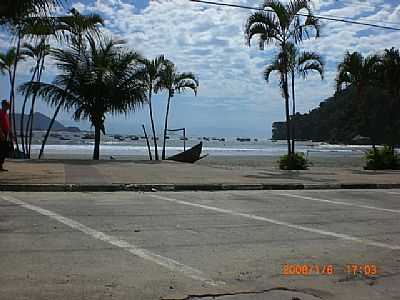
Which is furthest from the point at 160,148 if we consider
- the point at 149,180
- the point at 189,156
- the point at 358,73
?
the point at 149,180

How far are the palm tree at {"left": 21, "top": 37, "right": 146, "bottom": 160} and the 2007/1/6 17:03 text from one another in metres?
19.9

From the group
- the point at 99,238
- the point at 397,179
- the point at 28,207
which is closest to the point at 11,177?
the point at 28,207

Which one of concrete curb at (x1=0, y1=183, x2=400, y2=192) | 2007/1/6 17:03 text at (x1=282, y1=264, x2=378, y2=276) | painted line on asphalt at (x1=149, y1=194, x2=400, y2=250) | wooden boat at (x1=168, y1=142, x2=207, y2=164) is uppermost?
wooden boat at (x1=168, y1=142, x2=207, y2=164)

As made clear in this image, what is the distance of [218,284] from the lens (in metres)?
5.60

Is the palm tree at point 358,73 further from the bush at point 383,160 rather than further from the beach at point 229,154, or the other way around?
the beach at point 229,154

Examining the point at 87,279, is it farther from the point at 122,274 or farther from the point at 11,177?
the point at 11,177

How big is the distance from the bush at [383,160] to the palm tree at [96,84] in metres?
10.8

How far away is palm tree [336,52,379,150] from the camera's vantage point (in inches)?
990

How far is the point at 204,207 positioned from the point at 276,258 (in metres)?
4.08

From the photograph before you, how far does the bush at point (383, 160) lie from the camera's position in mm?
24344

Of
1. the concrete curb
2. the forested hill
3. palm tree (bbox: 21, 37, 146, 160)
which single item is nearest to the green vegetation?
palm tree (bbox: 21, 37, 146, 160)

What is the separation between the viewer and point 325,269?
6320 mm

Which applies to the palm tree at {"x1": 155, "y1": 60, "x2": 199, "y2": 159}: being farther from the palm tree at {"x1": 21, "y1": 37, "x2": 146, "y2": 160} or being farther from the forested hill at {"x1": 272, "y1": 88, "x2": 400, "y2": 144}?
the forested hill at {"x1": 272, "y1": 88, "x2": 400, "y2": 144}
